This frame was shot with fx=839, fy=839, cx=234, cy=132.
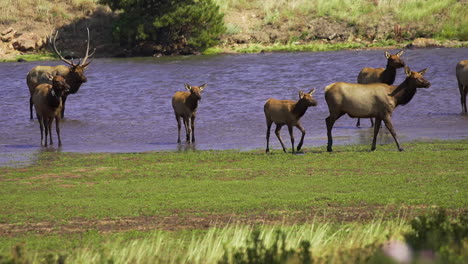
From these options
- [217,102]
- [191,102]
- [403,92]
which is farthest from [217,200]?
[217,102]

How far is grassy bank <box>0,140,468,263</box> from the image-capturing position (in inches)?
318

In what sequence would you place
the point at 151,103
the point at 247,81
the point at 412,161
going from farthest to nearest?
the point at 247,81 → the point at 151,103 → the point at 412,161

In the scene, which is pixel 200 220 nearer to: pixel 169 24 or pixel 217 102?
pixel 217 102

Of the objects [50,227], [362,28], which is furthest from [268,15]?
[50,227]

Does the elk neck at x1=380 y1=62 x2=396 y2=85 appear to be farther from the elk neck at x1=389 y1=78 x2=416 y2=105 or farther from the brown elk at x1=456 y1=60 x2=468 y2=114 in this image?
the elk neck at x1=389 y1=78 x2=416 y2=105

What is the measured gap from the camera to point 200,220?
10.6 metres

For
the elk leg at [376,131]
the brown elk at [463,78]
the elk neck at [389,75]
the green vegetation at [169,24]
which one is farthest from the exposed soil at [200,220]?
the green vegetation at [169,24]

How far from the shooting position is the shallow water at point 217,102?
21000 mm

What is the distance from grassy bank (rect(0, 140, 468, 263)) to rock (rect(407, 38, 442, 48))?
1197 inches

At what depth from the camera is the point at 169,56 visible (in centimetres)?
5034

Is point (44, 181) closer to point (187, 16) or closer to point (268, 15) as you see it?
point (187, 16)

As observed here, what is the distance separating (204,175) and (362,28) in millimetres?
39734

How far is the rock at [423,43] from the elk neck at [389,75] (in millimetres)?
25247

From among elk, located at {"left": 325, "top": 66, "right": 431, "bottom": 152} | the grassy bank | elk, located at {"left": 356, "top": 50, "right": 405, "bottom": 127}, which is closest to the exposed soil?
the grassy bank
